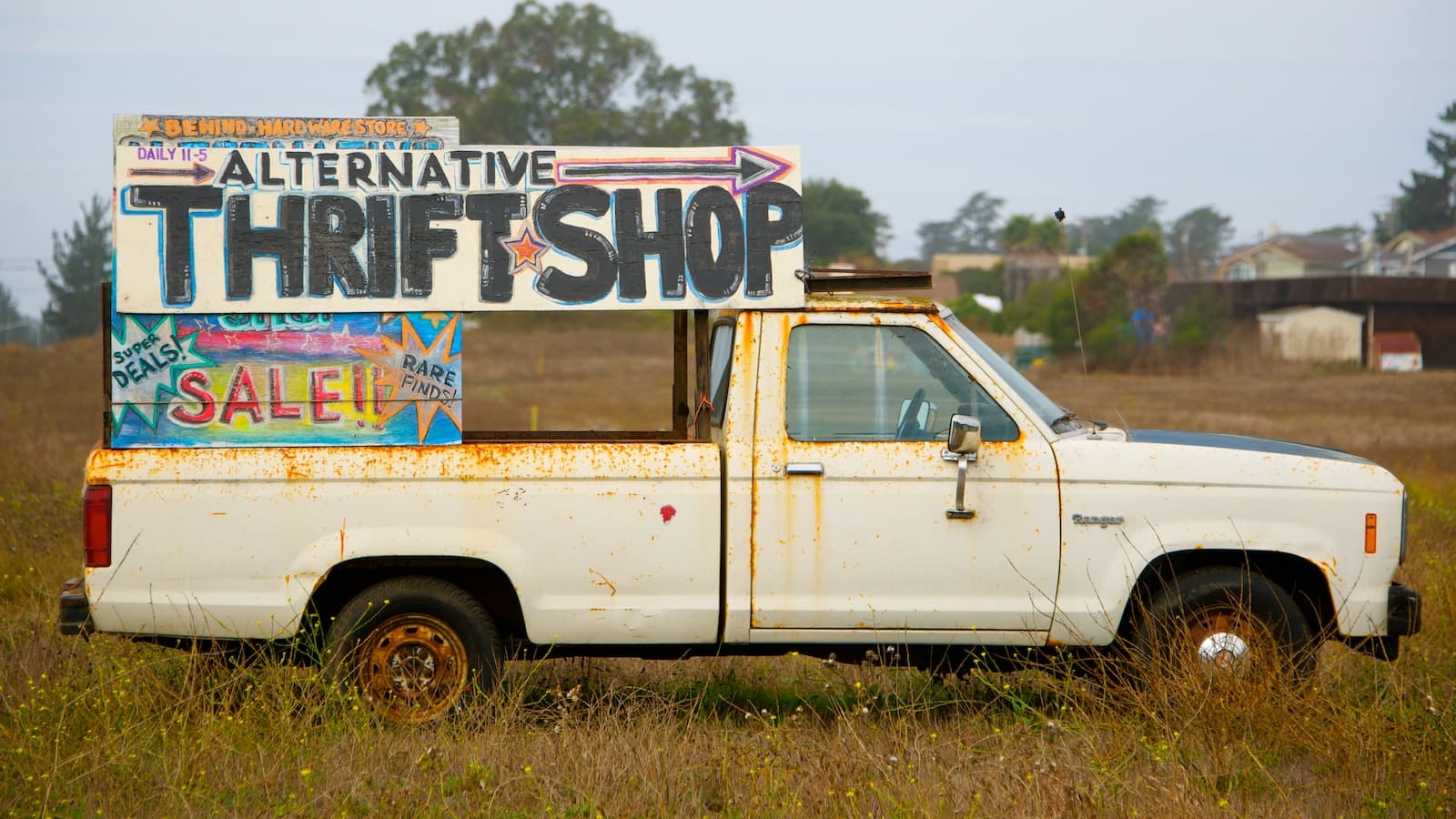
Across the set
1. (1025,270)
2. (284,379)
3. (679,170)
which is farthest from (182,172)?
(1025,270)

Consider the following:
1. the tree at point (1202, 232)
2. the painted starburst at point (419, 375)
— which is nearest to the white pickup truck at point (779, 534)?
the painted starburst at point (419, 375)

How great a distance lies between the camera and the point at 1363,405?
26.9 m

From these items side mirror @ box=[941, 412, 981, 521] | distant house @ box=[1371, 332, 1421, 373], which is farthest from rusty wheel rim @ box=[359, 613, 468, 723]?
distant house @ box=[1371, 332, 1421, 373]

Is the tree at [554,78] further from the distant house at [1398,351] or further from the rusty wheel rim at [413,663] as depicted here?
the rusty wheel rim at [413,663]

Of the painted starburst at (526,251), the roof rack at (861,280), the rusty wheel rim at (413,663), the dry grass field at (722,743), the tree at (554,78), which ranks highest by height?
the tree at (554,78)

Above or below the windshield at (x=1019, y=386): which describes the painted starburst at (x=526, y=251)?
above

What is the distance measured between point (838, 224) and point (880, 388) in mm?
68722

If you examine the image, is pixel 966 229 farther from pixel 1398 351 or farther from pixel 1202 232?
pixel 1398 351

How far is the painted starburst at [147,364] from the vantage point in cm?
498

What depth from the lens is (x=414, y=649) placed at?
517 centimetres

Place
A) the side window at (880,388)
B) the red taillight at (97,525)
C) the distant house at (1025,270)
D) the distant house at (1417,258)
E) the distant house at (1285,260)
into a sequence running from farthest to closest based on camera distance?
the distant house at (1285,260) → the distant house at (1025,270) → the distant house at (1417,258) → the side window at (880,388) → the red taillight at (97,525)

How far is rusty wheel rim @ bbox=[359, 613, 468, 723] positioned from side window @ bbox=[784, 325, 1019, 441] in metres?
1.61

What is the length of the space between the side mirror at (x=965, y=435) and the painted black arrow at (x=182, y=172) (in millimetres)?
3000

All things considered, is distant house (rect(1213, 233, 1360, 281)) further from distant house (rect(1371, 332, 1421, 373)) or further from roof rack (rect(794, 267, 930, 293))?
roof rack (rect(794, 267, 930, 293))
